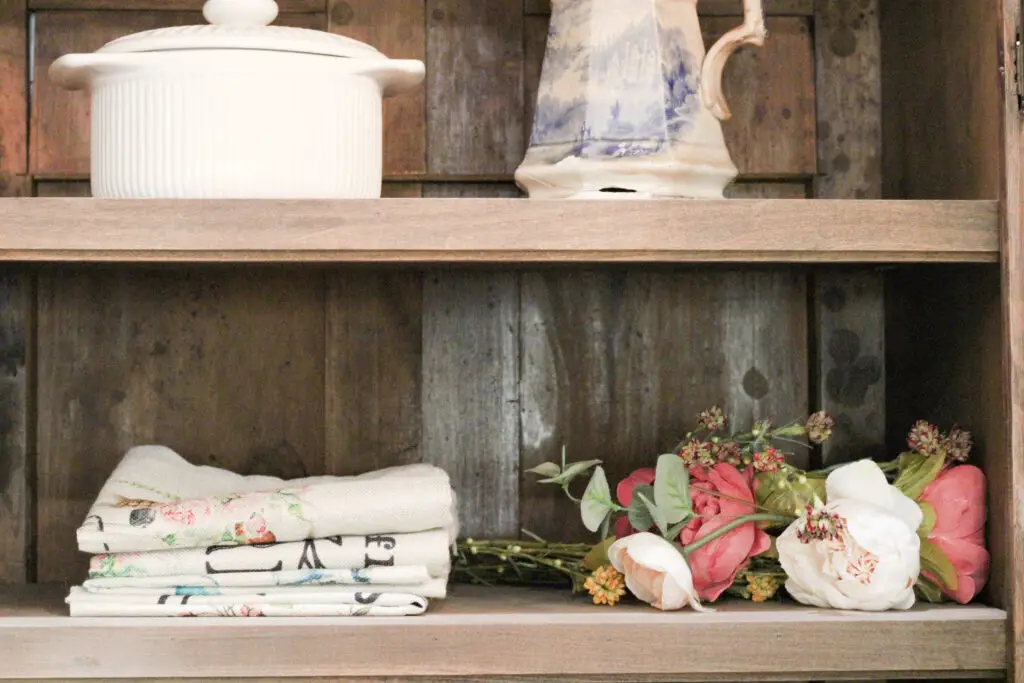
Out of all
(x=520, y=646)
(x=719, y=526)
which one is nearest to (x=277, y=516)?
(x=520, y=646)

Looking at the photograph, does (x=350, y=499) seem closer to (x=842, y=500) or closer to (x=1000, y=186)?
(x=842, y=500)

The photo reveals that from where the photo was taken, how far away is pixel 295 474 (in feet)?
3.69

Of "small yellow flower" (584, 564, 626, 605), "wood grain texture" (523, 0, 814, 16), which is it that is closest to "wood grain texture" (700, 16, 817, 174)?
"wood grain texture" (523, 0, 814, 16)

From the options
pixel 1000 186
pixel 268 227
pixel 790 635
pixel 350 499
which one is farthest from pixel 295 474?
pixel 1000 186

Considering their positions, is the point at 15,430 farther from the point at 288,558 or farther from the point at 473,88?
the point at 473,88

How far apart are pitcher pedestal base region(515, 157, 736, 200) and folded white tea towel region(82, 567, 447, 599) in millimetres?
315

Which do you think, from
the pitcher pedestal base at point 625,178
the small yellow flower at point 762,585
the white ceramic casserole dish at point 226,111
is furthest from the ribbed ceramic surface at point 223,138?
the small yellow flower at point 762,585

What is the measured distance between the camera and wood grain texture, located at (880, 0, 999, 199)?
89 cm

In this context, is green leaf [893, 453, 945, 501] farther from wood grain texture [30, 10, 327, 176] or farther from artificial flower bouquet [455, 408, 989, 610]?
wood grain texture [30, 10, 327, 176]

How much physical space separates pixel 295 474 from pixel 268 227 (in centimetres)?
37

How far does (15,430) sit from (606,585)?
1.92 feet

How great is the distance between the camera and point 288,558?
878 mm

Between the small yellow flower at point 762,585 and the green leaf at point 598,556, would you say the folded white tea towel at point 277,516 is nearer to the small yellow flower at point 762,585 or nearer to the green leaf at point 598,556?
the green leaf at point 598,556

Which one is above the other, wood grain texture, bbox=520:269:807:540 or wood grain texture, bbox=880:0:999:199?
wood grain texture, bbox=880:0:999:199
